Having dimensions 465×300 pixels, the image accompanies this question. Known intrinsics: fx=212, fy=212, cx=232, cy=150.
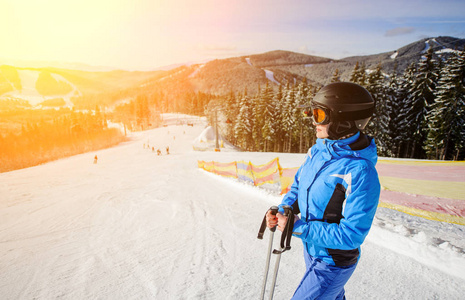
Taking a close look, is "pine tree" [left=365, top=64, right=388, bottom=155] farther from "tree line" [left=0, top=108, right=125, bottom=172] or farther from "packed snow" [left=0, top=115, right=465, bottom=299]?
"tree line" [left=0, top=108, right=125, bottom=172]

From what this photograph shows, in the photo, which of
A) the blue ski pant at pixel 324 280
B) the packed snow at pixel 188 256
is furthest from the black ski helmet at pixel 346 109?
the packed snow at pixel 188 256

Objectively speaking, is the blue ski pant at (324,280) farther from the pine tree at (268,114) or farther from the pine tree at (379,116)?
the pine tree at (268,114)

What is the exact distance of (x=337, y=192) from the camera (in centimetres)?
179

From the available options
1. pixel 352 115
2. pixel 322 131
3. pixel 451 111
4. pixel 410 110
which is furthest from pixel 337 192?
pixel 410 110

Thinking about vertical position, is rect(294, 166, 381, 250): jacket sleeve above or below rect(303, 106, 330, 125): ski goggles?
below

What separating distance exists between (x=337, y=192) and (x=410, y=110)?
124ft

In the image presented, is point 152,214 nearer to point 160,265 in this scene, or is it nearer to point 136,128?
point 160,265

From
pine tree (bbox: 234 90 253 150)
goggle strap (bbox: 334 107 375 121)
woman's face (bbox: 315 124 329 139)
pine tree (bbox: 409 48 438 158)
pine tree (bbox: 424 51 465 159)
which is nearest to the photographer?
goggle strap (bbox: 334 107 375 121)

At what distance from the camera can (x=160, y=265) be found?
4691mm

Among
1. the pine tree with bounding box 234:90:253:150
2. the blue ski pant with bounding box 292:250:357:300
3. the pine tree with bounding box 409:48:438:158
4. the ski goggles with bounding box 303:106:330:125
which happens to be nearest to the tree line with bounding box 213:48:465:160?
the pine tree with bounding box 409:48:438:158

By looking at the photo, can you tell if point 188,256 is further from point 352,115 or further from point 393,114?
point 393,114

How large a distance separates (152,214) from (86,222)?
7.50 ft

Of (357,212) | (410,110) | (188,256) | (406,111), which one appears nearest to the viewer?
(357,212)

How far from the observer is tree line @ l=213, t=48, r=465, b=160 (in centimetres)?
2466
